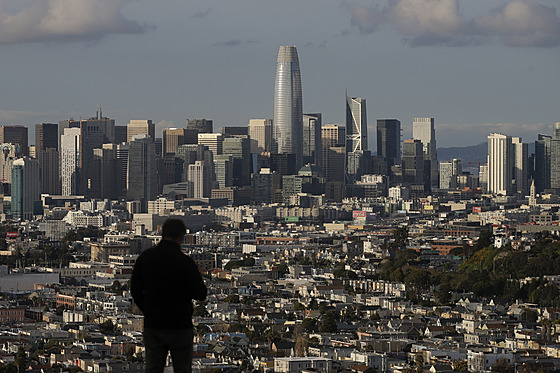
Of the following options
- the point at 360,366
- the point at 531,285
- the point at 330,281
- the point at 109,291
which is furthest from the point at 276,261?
the point at 360,366

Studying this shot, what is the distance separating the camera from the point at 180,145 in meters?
149

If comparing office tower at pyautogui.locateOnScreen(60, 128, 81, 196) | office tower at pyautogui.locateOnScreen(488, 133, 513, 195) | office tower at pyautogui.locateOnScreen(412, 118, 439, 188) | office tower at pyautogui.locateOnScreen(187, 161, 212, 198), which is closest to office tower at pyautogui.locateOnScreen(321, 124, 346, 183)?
office tower at pyautogui.locateOnScreen(412, 118, 439, 188)

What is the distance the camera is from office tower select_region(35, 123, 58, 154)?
14550cm

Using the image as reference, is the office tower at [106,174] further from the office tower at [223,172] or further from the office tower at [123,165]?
the office tower at [223,172]

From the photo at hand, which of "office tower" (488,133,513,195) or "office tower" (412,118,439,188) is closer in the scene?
"office tower" (488,133,513,195)

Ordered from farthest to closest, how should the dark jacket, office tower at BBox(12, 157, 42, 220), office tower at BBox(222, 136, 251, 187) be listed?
office tower at BBox(222, 136, 251, 187) → office tower at BBox(12, 157, 42, 220) → the dark jacket

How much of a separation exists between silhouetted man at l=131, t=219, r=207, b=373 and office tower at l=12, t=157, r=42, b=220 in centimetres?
10609

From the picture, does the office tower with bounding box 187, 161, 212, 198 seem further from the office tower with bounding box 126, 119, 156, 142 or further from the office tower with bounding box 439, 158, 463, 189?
the office tower with bounding box 439, 158, 463, 189

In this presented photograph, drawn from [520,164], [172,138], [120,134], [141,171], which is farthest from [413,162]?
[141,171]

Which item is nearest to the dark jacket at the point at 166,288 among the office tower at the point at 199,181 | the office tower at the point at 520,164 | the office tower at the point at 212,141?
the office tower at the point at 199,181

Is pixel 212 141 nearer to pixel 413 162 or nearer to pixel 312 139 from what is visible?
pixel 312 139

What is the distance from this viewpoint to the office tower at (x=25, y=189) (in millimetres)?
112125

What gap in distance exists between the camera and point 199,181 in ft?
432

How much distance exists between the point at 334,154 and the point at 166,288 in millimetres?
149166
